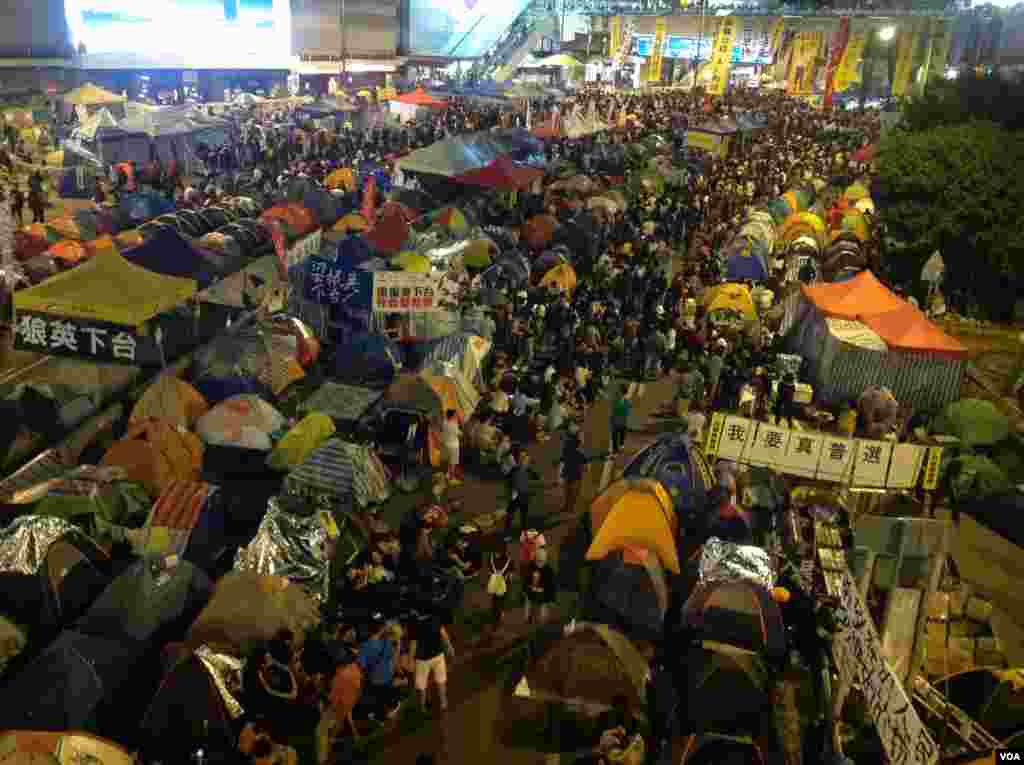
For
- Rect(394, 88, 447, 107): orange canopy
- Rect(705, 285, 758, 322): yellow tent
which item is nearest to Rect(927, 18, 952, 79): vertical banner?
Rect(394, 88, 447, 107): orange canopy

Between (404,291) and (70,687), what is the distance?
739cm

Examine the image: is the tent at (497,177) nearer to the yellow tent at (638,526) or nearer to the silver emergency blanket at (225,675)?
→ the yellow tent at (638,526)

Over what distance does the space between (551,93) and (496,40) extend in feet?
84.3

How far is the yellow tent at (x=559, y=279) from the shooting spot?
17562mm

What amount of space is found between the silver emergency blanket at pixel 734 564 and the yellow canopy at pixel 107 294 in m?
8.26

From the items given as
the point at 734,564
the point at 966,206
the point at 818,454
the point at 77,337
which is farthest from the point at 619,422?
the point at 966,206

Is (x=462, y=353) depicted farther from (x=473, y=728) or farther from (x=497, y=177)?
(x=497, y=177)

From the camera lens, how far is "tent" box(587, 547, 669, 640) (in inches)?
312

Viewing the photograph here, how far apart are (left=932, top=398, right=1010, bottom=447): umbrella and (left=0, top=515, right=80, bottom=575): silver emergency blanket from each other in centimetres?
1162

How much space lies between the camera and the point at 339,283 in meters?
14.6

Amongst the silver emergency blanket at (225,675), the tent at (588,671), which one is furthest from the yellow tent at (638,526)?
the silver emergency blanket at (225,675)

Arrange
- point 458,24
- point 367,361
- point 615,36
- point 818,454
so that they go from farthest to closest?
point 458,24 < point 615,36 < point 367,361 < point 818,454

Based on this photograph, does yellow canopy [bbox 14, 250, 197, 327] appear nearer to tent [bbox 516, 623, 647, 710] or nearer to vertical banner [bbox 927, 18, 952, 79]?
tent [bbox 516, 623, 647, 710]

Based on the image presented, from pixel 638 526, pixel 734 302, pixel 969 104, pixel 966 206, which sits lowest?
pixel 638 526
